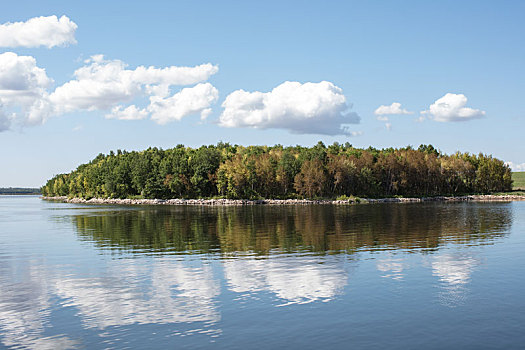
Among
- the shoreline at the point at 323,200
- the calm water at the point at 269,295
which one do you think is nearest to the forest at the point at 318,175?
the shoreline at the point at 323,200

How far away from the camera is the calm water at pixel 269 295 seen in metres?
17.4

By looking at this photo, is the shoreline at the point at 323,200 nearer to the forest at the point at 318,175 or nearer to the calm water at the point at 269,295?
the forest at the point at 318,175

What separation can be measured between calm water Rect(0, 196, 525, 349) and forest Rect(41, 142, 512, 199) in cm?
12229

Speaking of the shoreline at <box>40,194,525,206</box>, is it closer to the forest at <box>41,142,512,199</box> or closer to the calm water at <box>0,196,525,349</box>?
the forest at <box>41,142,512,199</box>

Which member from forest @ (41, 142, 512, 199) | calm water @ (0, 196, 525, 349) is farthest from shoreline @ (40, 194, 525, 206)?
calm water @ (0, 196, 525, 349)

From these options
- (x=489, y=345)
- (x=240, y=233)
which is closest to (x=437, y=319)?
(x=489, y=345)

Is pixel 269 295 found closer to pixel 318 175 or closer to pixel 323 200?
pixel 323 200

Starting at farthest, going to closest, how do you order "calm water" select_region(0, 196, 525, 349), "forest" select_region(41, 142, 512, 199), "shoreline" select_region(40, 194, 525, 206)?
"forest" select_region(41, 142, 512, 199) → "shoreline" select_region(40, 194, 525, 206) → "calm water" select_region(0, 196, 525, 349)

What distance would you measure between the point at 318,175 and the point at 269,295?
450ft

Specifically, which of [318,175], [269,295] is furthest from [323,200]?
[269,295]

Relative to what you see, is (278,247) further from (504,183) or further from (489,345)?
(504,183)

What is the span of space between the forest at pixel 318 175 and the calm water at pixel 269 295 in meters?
122

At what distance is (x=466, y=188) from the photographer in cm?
18925

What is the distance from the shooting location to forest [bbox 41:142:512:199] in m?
165
